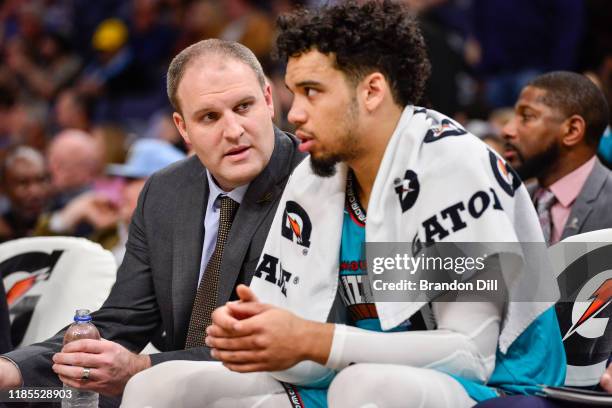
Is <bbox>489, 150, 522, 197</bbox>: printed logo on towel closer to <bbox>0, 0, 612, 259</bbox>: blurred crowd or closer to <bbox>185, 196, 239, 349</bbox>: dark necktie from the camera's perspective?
<bbox>185, 196, 239, 349</bbox>: dark necktie

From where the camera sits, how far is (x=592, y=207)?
140 inches

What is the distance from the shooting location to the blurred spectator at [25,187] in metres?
6.23

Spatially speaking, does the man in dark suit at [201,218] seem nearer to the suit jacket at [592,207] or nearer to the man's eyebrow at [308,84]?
the man's eyebrow at [308,84]

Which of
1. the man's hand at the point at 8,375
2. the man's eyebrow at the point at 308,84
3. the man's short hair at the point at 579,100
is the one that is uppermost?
the man's short hair at the point at 579,100

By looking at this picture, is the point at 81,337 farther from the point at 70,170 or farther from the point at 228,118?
the point at 70,170

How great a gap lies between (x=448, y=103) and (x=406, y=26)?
3209 millimetres

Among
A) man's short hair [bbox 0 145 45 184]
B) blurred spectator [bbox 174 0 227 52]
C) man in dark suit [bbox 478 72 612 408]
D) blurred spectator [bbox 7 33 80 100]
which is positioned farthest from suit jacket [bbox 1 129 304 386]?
blurred spectator [bbox 7 33 80 100]

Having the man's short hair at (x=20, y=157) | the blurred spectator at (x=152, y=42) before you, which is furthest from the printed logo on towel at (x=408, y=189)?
the blurred spectator at (x=152, y=42)

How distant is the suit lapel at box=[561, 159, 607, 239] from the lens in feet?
11.7

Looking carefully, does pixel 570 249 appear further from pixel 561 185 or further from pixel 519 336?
pixel 561 185

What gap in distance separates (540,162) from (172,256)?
5.21ft

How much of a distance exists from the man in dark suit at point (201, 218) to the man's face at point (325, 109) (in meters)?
0.54

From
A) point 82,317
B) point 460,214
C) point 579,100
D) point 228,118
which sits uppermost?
point 579,100

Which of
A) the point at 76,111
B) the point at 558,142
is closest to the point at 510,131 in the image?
the point at 558,142
